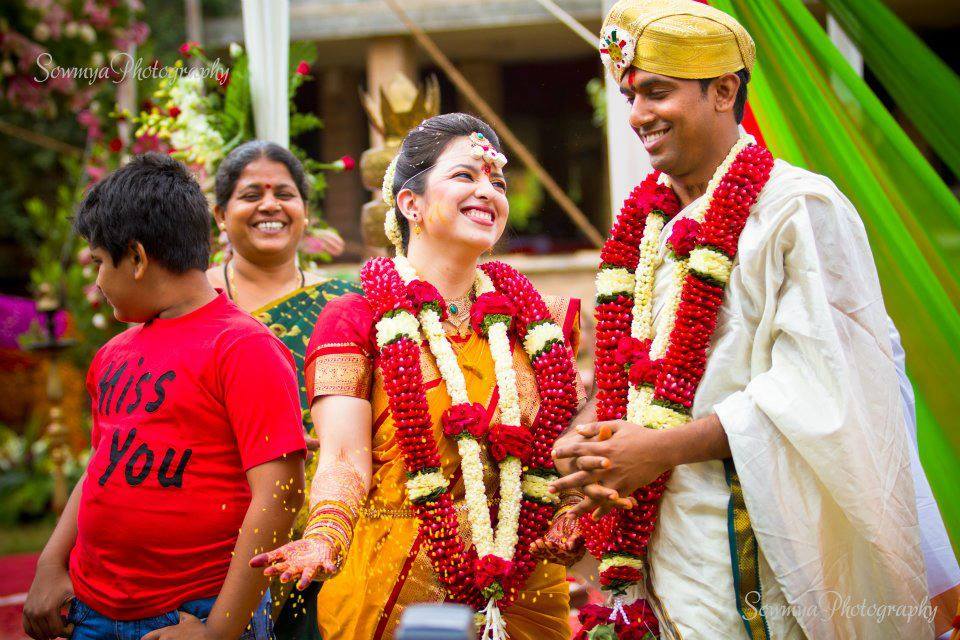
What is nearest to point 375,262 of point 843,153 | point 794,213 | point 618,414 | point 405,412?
point 405,412

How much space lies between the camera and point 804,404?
6.72 feet

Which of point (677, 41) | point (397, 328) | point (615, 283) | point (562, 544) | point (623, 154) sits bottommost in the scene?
point (562, 544)

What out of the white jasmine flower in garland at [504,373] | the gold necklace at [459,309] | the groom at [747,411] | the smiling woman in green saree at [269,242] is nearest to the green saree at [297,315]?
the smiling woman in green saree at [269,242]

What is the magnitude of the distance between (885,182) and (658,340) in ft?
3.21

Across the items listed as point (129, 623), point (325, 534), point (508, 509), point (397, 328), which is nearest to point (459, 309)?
point (397, 328)

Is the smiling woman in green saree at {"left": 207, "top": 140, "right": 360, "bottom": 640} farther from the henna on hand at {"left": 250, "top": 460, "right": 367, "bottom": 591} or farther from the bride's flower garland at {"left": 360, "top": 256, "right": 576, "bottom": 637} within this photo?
the henna on hand at {"left": 250, "top": 460, "right": 367, "bottom": 591}

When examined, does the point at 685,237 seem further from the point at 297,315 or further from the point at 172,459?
the point at 297,315

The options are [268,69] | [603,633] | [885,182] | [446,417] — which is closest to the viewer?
[603,633]

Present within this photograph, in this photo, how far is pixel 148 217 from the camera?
253 centimetres

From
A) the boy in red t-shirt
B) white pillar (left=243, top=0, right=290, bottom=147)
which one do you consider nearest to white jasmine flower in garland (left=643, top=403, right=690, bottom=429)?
the boy in red t-shirt

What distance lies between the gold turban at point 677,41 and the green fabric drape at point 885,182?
64 centimetres

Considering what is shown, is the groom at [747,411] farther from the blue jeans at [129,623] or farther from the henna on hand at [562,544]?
the blue jeans at [129,623]

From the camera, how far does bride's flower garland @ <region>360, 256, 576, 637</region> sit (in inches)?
95.1

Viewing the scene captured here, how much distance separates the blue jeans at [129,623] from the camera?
233 centimetres
